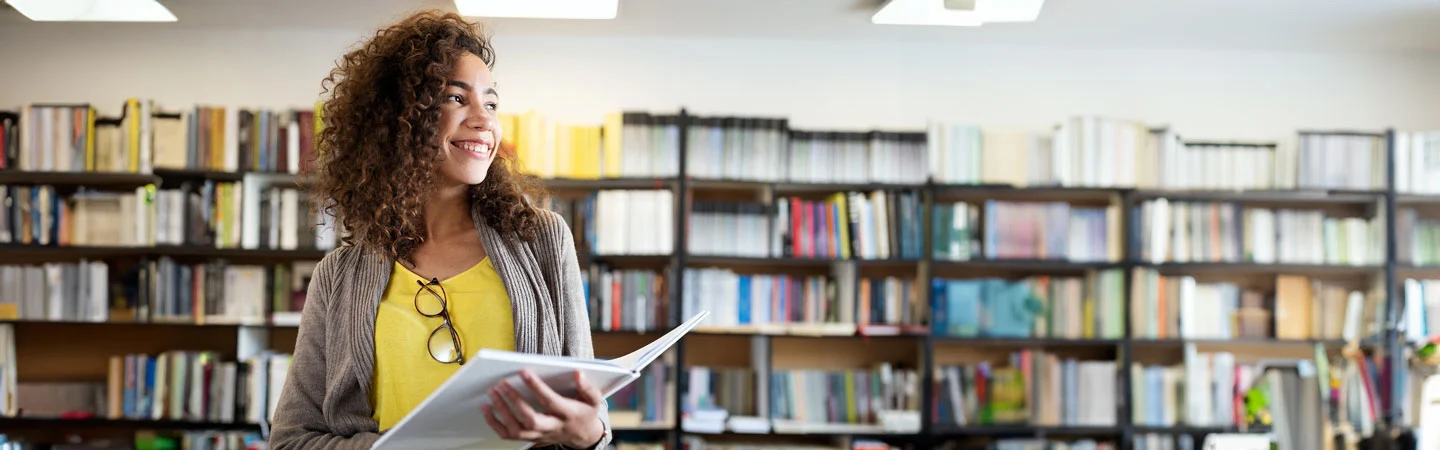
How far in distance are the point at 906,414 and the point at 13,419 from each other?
11.5 feet

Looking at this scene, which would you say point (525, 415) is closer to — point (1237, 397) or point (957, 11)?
point (957, 11)

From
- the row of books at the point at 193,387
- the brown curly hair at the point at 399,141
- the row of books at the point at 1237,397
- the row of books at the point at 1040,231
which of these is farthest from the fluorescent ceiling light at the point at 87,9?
the row of books at the point at 1237,397

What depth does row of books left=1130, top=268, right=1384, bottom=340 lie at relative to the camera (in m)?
4.00

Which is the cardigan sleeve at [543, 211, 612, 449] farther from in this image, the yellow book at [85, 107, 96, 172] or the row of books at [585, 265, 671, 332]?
the yellow book at [85, 107, 96, 172]

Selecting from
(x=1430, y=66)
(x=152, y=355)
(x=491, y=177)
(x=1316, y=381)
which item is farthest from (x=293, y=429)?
(x=1430, y=66)

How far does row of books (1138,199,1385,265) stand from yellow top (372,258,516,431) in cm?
338

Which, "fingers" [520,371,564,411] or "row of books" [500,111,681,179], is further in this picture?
"row of books" [500,111,681,179]

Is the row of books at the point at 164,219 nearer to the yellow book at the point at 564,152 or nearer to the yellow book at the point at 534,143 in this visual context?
the yellow book at the point at 534,143

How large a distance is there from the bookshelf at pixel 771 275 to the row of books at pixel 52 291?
0.06 metres

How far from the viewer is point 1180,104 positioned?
4.41 meters

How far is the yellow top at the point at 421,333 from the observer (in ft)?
3.91

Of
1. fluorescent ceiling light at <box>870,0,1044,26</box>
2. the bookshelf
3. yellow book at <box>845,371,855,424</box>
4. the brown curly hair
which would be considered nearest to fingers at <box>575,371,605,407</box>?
the brown curly hair

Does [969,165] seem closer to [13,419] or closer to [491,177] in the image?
[491,177]

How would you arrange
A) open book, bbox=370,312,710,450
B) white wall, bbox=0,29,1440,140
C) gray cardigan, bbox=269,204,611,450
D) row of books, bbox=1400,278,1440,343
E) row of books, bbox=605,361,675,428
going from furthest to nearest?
1. white wall, bbox=0,29,1440,140
2. row of books, bbox=1400,278,1440,343
3. row of books, bbox=605,361,675,428
4. gray cardigan, bbox=269,204,611,450
5. open book, bbox=370,312,710,450
